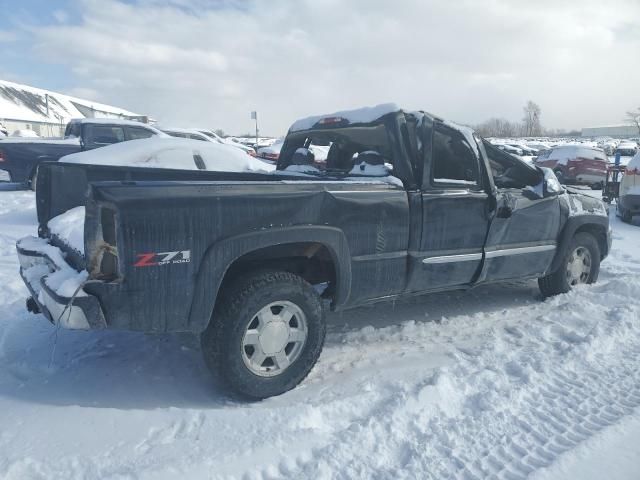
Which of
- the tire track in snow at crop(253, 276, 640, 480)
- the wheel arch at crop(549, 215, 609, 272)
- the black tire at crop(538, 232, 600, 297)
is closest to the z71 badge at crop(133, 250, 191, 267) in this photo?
the tire track in snow at crop(253, 276, 640, 480)

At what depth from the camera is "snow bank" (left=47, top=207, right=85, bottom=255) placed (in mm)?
3313

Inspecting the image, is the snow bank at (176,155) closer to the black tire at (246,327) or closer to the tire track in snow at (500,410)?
the black tire at (246,327)

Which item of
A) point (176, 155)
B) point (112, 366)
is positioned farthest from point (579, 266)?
point (176, 155)

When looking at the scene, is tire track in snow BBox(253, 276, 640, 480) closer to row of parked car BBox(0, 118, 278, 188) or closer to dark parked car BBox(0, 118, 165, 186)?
row of parked car BBox(0, 118, 278, 188)

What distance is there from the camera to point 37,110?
5575cm

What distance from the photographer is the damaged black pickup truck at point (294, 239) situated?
8.75ft

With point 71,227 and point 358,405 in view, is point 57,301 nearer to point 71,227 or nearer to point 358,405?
point 71,227

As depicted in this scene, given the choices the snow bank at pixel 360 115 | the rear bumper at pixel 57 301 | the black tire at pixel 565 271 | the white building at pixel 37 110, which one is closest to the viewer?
the rear bumper at pixel 57 301

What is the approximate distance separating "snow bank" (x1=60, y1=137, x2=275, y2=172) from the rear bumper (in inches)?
168

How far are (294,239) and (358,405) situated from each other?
3.50ft

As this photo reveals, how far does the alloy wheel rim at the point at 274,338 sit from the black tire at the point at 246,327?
0.02 metres

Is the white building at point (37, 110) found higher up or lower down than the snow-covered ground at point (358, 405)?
higher up

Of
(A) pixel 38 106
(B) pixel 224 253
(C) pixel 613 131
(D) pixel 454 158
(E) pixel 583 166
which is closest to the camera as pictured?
(B) pixel 224 253

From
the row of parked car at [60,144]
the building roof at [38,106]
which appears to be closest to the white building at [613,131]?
the building roof at [38,106]
